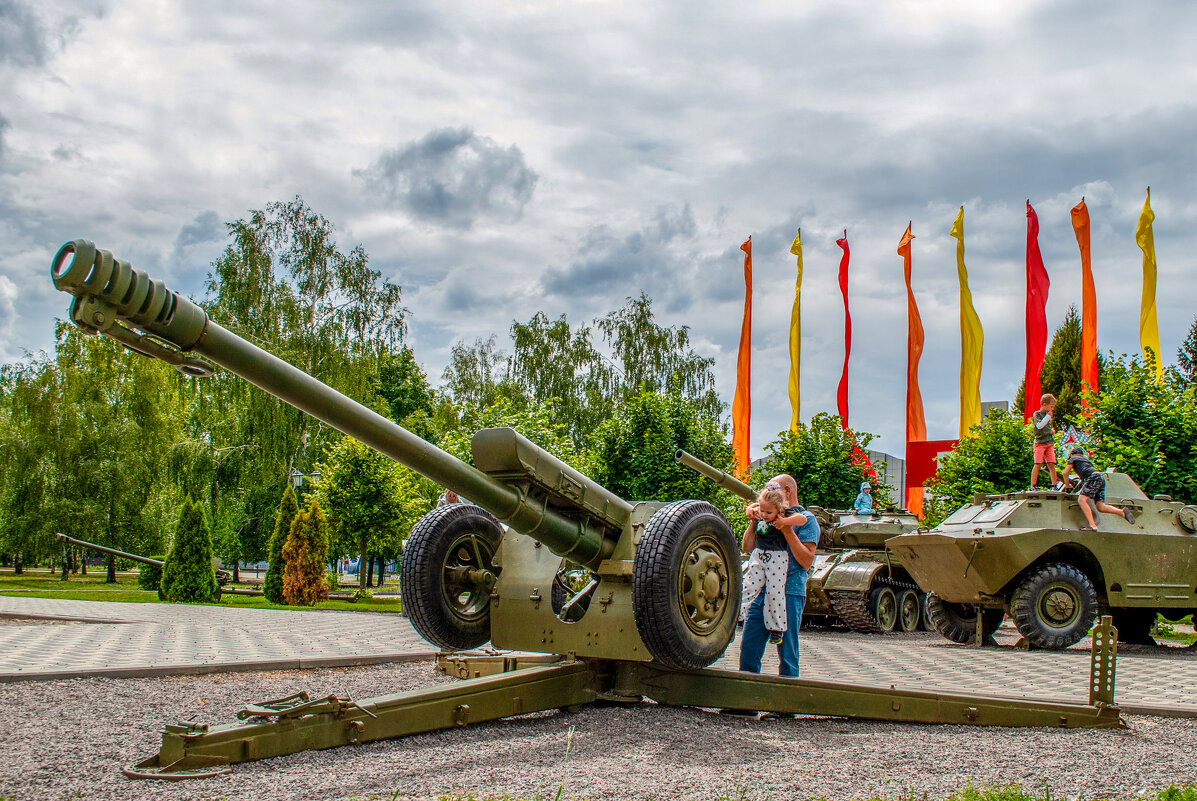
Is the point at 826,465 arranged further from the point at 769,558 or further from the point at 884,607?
the point at 769,558

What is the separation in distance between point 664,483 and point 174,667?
39.0 ft

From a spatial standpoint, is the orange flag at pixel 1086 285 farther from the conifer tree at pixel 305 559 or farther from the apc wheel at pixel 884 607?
the conifer tree at pixel 305 559

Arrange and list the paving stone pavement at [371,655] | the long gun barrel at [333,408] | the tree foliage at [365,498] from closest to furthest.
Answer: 1. the long gun barrel at [333,408]
2. the paving stone pavement at [371,655]
3. the tree foliage at [365,498]

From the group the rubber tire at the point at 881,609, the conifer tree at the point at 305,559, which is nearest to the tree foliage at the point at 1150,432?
the rubber tire at the point at 881,609

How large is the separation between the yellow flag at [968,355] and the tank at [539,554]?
22.3 meters

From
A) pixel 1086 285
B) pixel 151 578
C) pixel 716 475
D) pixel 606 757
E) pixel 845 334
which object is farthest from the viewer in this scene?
pixel 845 334

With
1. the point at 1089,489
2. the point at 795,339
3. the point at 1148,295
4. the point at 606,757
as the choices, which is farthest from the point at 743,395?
the point at 606,757

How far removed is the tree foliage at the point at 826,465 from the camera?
18953mm

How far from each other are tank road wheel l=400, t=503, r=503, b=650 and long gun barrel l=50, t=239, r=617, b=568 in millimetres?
758

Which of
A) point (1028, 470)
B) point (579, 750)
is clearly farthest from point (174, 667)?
point (1028, 470)

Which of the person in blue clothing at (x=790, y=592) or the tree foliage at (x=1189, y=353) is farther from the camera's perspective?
the tree foliage at (x=1189, y=353)

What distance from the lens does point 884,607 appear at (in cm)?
1411

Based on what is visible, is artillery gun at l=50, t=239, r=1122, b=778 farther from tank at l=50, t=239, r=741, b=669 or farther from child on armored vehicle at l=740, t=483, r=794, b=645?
child on armored vehicle at l=740, t=483, r=794, b=645

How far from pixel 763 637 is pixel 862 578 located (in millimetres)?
7736
